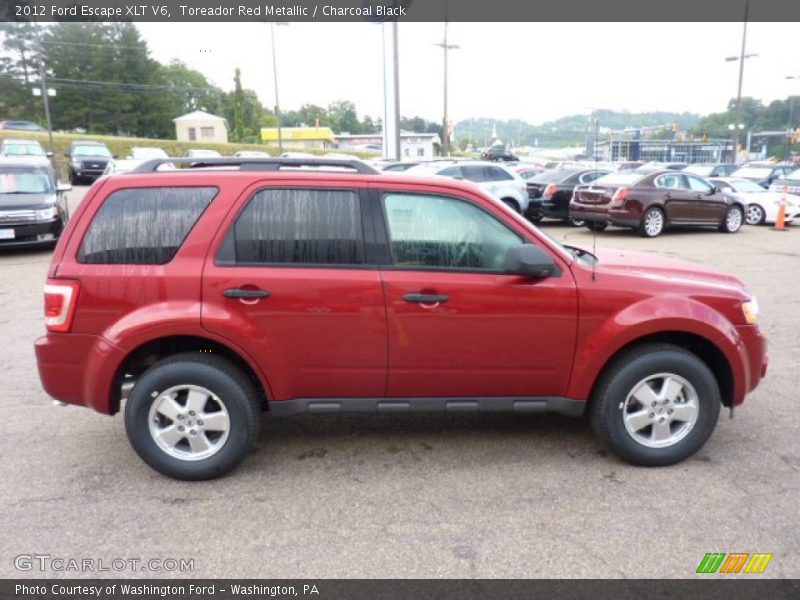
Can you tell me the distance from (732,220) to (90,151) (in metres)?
28.5

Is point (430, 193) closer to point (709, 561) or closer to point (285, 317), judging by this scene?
point (285, 317)

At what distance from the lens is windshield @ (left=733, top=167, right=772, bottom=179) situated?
2527cm

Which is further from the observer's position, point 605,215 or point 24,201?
point 605,215

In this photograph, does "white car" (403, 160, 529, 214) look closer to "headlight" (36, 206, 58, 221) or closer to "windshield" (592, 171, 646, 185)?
"windshield" (592, 171, 646, 185)

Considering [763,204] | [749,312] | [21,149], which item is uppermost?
[21,149]

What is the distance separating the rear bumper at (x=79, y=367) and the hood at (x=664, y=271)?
2.91m

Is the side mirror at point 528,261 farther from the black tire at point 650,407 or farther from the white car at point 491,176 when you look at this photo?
the white car at point 491,176

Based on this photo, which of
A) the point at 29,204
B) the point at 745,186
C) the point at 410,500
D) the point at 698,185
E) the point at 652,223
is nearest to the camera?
the point at 410,500

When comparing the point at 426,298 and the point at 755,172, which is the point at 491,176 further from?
the point at 755,172

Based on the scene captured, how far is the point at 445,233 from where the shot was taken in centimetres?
385

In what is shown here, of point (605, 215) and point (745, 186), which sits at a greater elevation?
point (745, 186)

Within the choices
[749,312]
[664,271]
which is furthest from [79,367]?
[749,312]

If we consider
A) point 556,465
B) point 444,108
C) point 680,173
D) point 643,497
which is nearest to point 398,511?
point 556,465

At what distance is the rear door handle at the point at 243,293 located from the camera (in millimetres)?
3613
